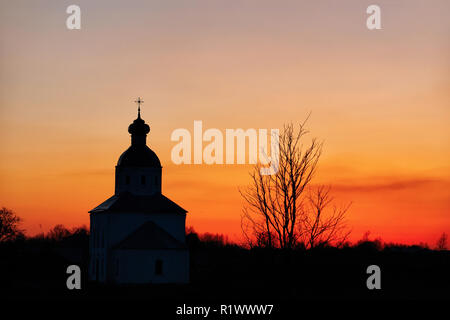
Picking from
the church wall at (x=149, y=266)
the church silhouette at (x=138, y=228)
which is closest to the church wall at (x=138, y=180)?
the church silhouette at (x=138, y=228)

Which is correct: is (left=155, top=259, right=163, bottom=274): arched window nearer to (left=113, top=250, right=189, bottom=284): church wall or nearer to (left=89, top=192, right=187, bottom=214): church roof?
(left=113, top=250, right=189, bottom=284): church wall

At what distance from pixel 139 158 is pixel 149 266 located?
10.2 metres

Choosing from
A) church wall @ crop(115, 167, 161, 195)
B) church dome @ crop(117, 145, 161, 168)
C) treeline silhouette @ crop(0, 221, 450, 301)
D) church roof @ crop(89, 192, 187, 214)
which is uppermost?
church dome @ crop(117, 145, 161, 168)

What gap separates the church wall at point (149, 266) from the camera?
64.1 m

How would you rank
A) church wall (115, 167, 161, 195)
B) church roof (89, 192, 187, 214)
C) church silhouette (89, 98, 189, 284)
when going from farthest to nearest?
church wall (115, 167, 161, 195), church roof (89, 192, 187, 214), church silhouette (89, 98, 189, 284)

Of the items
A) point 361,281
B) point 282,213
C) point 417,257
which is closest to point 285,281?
point 282,213

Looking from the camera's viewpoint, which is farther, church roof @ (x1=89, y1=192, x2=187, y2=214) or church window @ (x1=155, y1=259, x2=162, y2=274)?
church roof @ (x1=89, y1=192, x2=187, y2=214)

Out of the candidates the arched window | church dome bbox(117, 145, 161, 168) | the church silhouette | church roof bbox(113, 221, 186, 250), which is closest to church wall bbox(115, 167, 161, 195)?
the church silhouette

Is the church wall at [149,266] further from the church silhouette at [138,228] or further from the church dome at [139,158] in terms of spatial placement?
the church dome at [139,158]

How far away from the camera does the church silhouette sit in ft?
212

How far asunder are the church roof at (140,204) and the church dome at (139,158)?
102 inches

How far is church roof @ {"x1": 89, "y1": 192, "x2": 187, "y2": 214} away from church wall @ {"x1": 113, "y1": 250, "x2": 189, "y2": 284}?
3985mm

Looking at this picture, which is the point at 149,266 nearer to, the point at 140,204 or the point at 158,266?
the point at 158,266
